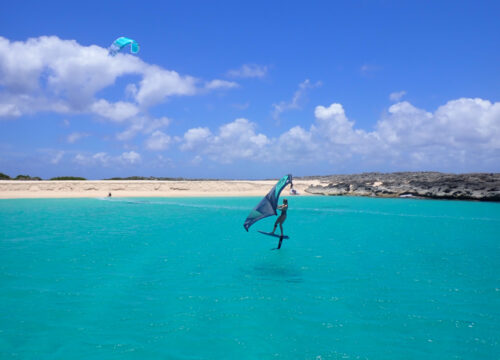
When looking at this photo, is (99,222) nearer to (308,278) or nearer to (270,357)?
(308,278)

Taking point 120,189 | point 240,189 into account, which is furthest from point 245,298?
point 240,189

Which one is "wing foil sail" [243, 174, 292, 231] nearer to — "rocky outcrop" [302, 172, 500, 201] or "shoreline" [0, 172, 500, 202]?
"shoreline" [0, 172, 500, 202]

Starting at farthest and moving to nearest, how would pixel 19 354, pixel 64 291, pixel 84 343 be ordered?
pixel 64 291 < pixel 84 343 < pixel 19 354

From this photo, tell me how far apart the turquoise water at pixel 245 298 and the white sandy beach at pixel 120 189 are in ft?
A: 143

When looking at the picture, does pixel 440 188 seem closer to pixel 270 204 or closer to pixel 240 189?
pixel 240 189

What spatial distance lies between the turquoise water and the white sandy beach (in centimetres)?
4353

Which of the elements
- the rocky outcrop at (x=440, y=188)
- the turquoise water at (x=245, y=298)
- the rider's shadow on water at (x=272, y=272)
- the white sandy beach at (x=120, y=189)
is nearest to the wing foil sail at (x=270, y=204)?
the rider's shadow on water at (x=272, y=272)

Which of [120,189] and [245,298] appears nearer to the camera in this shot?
Result: [245,298]

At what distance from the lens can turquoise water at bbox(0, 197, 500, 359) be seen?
8.33 meters

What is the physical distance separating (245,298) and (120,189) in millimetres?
63310

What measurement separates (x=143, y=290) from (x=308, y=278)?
6.21 meters

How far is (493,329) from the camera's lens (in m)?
9.30

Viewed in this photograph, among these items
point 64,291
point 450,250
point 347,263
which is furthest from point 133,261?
point 450,250

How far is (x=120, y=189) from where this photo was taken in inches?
2726
